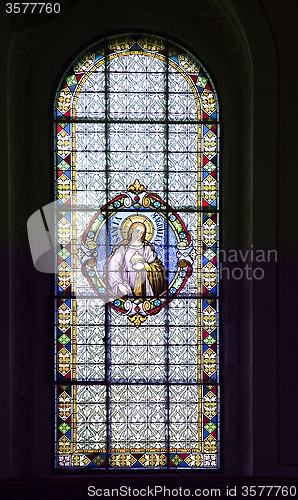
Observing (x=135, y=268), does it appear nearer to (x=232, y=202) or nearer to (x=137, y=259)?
(x=137, y=259)

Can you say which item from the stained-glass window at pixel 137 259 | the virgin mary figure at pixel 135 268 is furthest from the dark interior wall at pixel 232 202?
the virgin mary figure at pixel 135 268

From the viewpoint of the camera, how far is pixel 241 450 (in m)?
5.14

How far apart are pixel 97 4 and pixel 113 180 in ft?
5.85

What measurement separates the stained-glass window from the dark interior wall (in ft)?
0.53

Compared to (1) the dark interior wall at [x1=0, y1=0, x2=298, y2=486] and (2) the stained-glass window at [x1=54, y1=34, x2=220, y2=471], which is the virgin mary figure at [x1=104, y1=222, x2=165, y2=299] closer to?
(2) the stained-glass window at [x1=54, y1=34, x2=220, y2=471]

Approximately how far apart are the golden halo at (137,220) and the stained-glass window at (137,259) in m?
0.01

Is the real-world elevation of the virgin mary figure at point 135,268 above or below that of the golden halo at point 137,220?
below

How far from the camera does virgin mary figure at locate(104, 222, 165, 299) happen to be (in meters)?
5.28

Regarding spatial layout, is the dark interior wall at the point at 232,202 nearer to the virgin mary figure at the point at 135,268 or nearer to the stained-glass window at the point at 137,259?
the stained-glass window at the point at 137,259

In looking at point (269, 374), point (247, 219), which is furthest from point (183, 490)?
point (247, 219)

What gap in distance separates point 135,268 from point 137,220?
0.49 m

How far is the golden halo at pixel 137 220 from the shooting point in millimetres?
5316

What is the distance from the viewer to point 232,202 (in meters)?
5.26

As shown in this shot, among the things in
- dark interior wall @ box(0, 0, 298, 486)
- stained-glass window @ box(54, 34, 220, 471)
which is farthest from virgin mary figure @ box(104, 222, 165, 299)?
dark interior wall @ box(0, 0, 298, 486)
